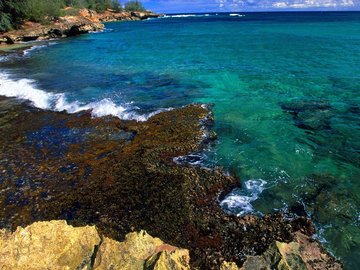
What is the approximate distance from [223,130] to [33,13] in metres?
75.4

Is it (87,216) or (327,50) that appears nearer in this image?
(87,216)

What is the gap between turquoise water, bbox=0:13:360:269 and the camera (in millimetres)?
12932

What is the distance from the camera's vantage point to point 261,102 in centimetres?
2398

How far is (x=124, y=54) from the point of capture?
1909 inches

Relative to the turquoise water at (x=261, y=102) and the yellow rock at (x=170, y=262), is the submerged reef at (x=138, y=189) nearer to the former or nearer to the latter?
the turquoise water at (x=261, y=102)

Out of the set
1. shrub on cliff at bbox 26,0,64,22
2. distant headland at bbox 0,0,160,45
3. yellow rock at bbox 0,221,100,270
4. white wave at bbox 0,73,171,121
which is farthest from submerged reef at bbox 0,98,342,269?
shrub on cliff at bbox 26,0,64,22

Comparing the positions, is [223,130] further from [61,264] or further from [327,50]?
[327,50]

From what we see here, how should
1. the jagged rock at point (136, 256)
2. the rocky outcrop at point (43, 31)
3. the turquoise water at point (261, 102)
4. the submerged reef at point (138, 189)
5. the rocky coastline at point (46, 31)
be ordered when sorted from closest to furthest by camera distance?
the jagged rock at point (136, 256)
the submerged reef at point (138, 189)
the turquoise water at point (261, 102)
the rocky coastline at point (46, 31)
the rocky outcrop at point (43, 31)

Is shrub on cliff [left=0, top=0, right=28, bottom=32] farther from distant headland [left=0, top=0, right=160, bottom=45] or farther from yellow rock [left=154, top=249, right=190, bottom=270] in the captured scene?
yellow rock [left=154, top=249, right=190, bottom=270]

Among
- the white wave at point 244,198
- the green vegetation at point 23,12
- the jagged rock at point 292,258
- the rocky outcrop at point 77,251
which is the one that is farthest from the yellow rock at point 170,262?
the green vegetation at point 23,12

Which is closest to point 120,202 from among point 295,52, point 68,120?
point 68,120

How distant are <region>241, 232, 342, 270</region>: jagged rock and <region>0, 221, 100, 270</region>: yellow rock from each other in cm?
416

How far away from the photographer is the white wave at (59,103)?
2183 centimetres

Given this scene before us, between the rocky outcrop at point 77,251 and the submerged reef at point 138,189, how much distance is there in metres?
1.77
